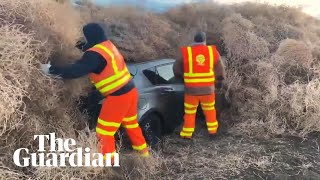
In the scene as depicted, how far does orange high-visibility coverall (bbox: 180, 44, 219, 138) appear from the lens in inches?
275

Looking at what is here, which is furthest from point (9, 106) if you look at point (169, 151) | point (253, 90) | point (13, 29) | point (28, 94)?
point (253, 90)

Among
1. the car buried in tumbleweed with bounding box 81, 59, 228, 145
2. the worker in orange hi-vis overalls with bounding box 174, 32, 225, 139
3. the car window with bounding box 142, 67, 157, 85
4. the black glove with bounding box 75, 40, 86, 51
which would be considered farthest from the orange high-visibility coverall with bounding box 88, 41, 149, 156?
the worker in orange hi-vis overalls with bounding box 174, 32, 225, 139

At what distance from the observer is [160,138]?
265 inches

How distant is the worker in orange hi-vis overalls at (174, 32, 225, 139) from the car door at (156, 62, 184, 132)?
17 cm

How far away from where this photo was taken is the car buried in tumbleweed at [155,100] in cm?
573

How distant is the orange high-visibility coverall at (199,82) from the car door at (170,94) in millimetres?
174

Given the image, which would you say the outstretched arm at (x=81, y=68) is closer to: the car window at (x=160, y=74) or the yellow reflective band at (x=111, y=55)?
the yellow reflective band at (x=111, y=55)

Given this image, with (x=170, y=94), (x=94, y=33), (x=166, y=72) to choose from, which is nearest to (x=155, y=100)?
(x=170, y=94)

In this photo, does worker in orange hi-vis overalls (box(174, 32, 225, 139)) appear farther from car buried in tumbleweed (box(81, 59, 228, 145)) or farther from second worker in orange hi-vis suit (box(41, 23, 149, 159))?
second worker in orange hi-vis suit (box(41, 23, 149, 159))

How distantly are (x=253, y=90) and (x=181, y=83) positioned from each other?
4.82 feet

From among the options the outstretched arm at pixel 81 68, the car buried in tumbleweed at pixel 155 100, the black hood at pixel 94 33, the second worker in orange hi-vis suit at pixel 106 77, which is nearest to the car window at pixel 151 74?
the car buried in tumbleweed at pixel 155 100

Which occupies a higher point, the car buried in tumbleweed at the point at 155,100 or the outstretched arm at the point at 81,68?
the outstretched arm at the point at 81,68

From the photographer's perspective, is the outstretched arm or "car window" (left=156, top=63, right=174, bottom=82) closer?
the outstretched arm

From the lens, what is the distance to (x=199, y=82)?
7.00m
